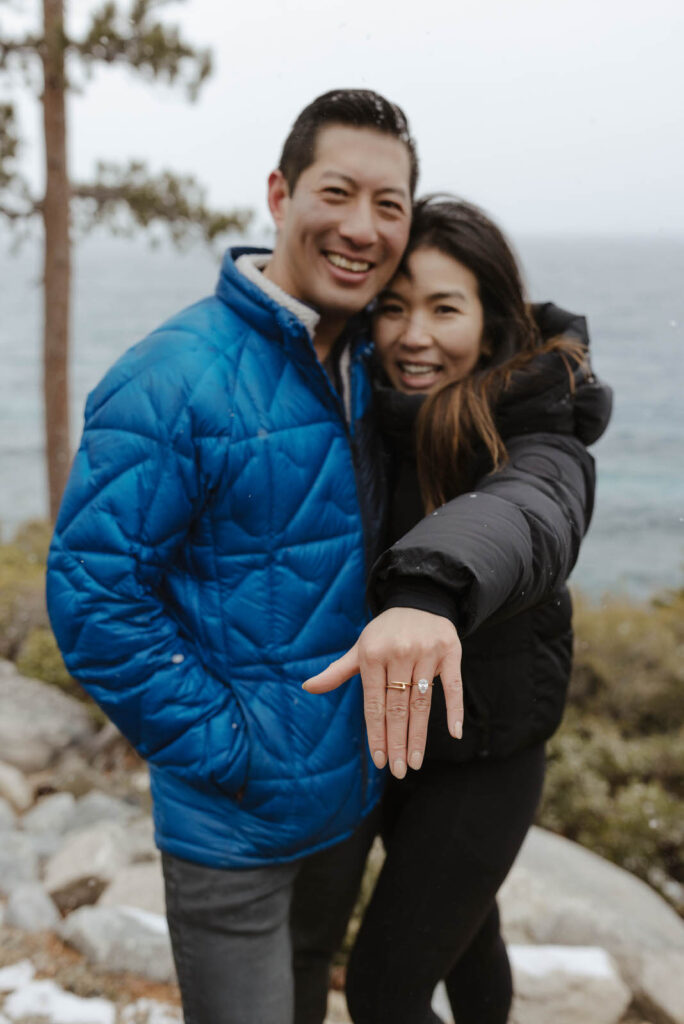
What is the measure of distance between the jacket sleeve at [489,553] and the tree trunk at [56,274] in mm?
6646

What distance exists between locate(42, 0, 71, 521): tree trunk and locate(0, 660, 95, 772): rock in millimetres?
2526

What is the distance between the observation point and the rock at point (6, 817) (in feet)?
15.3

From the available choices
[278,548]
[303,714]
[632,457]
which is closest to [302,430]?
[278,548]

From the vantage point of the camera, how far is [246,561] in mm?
1862

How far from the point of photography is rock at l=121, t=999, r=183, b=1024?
2.98 meters

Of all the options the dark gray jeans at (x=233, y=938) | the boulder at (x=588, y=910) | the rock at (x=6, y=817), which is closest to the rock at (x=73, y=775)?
the rock at (x=6, y=817)

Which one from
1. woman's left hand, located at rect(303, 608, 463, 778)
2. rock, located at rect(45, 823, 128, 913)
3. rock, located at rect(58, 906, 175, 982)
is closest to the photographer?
woman's left hand, located at rect(303, 608, 463, 778)

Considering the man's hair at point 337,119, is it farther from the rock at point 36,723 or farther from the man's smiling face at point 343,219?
the rock at point 36,723

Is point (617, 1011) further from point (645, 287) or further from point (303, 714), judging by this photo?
point (645, 287)

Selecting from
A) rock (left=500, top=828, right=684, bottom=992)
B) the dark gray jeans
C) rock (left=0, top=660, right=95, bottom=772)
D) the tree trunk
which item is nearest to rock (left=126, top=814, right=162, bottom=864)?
rock (left=0, top=660, right=95, bottom=772)

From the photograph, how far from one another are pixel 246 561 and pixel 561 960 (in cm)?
245

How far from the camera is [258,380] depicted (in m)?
1.88

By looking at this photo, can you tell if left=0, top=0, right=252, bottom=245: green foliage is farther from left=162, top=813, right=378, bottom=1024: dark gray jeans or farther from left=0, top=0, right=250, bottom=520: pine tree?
left=162, top=813, right=378, bottom=1024: dark gray jeans

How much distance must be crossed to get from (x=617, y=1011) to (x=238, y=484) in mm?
2759
